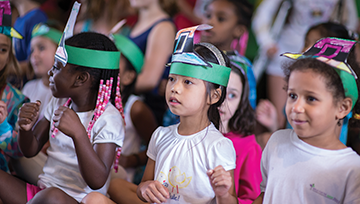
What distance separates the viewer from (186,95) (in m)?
1.41

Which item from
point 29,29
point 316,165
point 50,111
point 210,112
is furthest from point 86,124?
point 29,29

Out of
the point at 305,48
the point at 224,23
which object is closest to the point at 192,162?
the point at 305,48

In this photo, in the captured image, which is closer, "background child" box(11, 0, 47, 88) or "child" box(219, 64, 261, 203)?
"child" box(219, 64, 261, 203)

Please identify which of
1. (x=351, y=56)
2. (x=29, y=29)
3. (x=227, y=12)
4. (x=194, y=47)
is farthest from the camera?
(x=29, y=29)

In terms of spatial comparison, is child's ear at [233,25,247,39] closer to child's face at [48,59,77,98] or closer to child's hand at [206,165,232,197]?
child's face at [48,59,77,98]

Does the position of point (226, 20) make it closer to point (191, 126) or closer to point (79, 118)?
point (191, 126)

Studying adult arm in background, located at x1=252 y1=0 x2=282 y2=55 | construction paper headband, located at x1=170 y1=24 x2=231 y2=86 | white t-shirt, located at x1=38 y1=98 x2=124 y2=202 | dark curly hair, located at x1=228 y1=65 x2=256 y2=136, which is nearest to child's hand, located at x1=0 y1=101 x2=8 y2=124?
white t-shirt, located at x1=38 y1=98 x2=124 y2=202

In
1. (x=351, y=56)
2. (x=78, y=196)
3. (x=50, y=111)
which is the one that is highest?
(x=351, y=56)

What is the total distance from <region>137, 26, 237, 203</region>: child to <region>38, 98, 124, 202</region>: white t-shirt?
0.74ft

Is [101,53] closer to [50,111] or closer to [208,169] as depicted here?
[50,111]

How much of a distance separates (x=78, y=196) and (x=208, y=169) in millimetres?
636

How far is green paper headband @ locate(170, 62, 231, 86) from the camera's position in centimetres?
140

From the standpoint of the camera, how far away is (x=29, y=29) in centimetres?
316

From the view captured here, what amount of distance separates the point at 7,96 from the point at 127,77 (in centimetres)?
73
